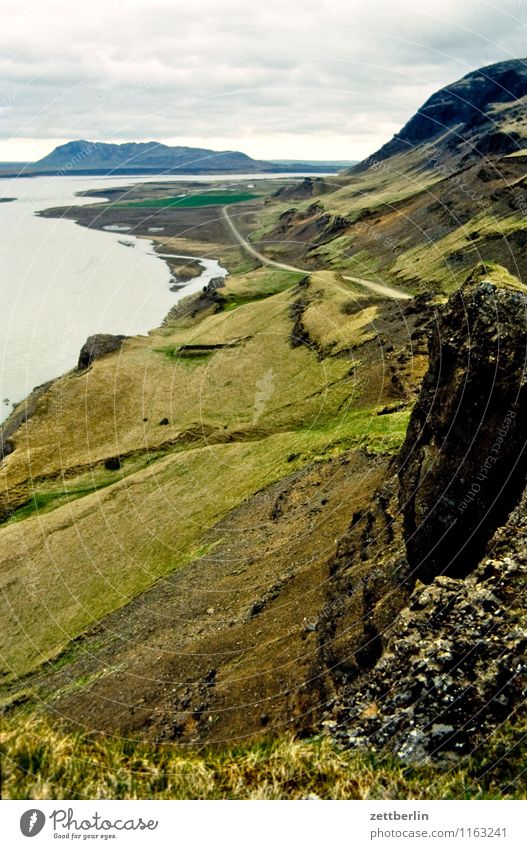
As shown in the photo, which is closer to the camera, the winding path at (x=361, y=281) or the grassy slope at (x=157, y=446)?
the grassy slope at (x=157, y=446)

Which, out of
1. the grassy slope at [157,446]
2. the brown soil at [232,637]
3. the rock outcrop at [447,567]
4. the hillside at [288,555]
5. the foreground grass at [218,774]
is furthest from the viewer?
the grassy slope at [157,446]

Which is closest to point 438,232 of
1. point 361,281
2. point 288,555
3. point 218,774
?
point 361,281

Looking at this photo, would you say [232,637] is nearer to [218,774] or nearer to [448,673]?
[448,673]

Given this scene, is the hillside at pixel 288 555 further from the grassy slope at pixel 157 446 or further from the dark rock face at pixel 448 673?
the grassy slope at pixel 157 446

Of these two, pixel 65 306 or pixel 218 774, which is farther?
pixel 65 306

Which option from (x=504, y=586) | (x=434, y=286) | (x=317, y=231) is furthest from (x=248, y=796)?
(x=317, y=231)

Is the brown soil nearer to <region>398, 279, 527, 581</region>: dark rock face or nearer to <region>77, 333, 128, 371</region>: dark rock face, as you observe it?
<region>398, 279, 527, 581</region>: dark rock face

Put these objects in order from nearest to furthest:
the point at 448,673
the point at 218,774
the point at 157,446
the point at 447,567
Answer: the point at 218,774 → the point at 448,673 → the point at 447,567 → the point at 157,446

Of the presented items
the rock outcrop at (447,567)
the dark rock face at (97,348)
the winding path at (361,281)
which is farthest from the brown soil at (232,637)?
the winding path at (361,281)
